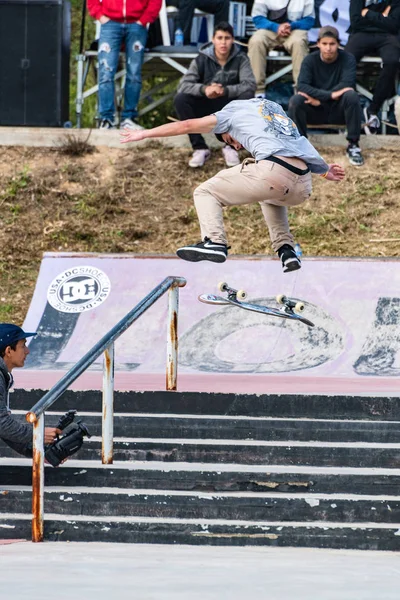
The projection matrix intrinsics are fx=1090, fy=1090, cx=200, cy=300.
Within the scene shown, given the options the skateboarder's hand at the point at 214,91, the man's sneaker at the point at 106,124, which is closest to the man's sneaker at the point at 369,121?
the skateboarder's hand at the point at 214,91

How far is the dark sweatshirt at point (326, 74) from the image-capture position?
44.0 ft

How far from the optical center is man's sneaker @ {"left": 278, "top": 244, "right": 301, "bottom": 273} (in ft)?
28.8

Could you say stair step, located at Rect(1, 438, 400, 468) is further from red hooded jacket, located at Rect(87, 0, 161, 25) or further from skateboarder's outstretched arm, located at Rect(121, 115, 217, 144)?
red hooded jacket, located at Rect(87, 0, 161, 25)

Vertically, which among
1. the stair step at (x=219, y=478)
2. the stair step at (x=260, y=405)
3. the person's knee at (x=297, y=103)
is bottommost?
the stair step at (x=219, y=478)

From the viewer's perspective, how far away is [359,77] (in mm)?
15805

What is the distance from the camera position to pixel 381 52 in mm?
14000

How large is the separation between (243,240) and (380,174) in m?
2.16

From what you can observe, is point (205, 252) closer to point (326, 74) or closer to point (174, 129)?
point (174, 129)

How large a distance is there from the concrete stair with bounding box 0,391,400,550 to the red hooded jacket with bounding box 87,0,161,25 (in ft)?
24.4

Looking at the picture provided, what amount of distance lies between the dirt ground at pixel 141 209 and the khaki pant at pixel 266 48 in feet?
4.01

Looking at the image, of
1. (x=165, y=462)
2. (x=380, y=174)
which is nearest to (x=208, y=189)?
(x=165, y=462)

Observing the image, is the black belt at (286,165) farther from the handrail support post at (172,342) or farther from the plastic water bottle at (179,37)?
the plastic water bottle at (179,37)

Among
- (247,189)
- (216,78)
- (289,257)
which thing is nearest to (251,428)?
(247,189)

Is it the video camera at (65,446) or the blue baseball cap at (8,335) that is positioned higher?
the blue baseball cap at (8,335)
